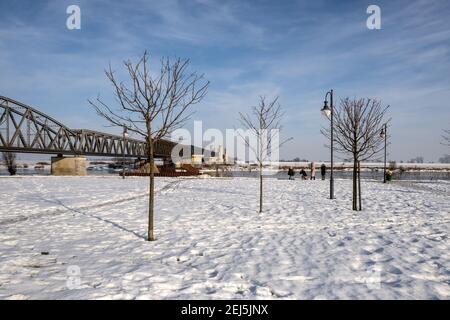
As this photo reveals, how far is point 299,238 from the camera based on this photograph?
7.56 m

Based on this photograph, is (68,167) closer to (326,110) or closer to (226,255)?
(326,110)

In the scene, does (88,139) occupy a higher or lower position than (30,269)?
higher

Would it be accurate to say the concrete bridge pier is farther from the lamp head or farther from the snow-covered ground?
the lamp head

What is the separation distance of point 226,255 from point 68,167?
4695 cm

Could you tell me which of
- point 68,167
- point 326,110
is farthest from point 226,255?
point 68,167

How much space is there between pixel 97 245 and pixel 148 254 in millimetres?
1544

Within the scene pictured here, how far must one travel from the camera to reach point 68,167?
152 ft

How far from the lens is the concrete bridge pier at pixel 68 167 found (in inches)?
1800

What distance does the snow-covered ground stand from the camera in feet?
14.8

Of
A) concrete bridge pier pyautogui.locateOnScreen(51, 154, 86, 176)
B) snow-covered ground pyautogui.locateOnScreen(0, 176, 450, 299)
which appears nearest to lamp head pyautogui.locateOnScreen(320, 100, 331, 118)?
snow-covered ground pyautogui.locateOnScreen(0, 176, 450, 299)

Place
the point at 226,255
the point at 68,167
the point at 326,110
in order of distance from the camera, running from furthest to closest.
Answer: the point at 68,167 → the point at 326,110 → the point at 226,255

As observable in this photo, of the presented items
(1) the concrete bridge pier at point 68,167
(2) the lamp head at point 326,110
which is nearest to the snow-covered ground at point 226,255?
(2) the lamp head at point 326,110
